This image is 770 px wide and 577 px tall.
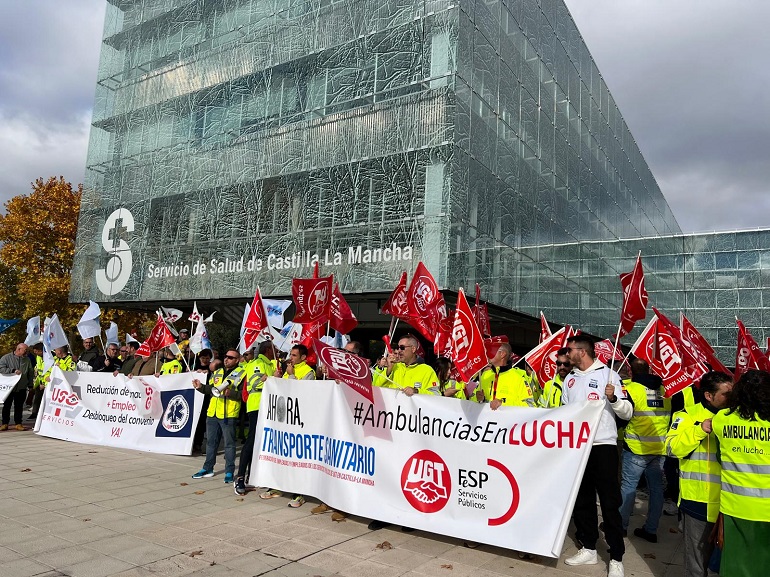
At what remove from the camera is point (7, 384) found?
12336 millimetres

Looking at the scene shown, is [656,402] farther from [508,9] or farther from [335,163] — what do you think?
[508,9]

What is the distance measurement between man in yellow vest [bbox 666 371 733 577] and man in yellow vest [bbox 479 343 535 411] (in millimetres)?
1786

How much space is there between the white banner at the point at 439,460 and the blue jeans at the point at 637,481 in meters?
1.70

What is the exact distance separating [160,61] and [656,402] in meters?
22.9

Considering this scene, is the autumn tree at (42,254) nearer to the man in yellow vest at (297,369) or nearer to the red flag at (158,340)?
the red flag at (158,340)

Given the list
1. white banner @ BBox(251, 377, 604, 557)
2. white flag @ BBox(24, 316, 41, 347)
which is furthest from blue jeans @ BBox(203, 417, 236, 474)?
white flag @ BBox(24, 316, 41, 347)

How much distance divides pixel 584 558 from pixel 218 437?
5220mm

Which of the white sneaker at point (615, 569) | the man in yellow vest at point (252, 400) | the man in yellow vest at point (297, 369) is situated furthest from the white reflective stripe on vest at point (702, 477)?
the man in yellow vest at point (252, 400)

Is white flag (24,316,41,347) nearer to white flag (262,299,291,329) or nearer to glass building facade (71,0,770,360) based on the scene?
white flag (262,299,291,329)

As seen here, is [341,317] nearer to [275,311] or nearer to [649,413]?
[275,311]

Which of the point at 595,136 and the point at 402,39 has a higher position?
the point at 595,136

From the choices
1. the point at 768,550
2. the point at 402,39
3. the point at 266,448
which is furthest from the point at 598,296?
the point at 768,550

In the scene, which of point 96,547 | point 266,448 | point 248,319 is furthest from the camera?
point 248,319

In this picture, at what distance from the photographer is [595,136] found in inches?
1136
